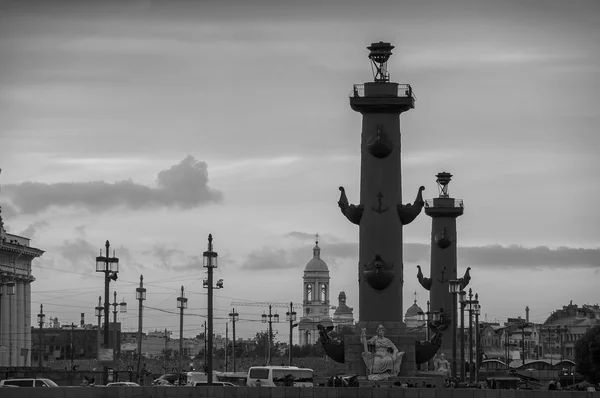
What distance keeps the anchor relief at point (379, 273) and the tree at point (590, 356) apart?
34373mm

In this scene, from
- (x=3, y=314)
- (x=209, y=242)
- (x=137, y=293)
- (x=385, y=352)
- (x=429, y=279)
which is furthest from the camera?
(x=3, y=314)

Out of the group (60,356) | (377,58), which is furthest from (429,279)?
(60,356)

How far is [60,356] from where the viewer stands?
193625 millimetres

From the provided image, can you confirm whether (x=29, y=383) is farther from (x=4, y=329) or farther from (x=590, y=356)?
(x=4, y=329)

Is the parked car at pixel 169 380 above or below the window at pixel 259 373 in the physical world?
below

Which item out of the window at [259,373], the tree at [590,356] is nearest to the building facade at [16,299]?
the tree at [590,356]

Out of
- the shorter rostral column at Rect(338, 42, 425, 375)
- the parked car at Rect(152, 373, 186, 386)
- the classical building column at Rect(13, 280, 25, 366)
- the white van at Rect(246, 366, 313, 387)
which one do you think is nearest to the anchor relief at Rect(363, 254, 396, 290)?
the shorter rostral column at Rect(338, 42, 425, 375)

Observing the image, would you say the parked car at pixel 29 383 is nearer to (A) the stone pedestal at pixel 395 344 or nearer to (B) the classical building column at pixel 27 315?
(A) the stone pedestal at pixel 395 344

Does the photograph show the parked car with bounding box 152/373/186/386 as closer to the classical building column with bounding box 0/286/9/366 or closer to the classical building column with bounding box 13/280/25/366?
the classical building column with bounding box 0/286/9/366

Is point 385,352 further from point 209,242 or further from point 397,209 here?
point 209,242

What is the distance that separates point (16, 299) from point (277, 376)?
208 feet

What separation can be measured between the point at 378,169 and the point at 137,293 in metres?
24.2

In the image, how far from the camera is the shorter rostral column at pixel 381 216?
212 feet

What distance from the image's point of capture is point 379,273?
6456 centimetres
